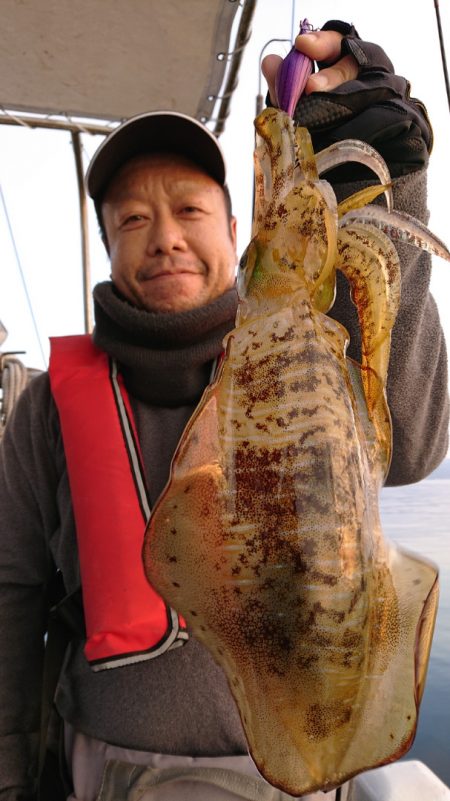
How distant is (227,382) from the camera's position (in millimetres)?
756

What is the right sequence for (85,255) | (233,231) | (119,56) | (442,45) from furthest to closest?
1. (85,255)
2. (119,56)
3. (233,231)
4. (442,45)

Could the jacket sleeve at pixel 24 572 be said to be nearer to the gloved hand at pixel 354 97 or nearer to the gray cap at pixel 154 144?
the gray cap at pixel 154 144

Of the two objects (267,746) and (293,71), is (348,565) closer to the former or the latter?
(267,746)

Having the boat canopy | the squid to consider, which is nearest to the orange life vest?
the squid

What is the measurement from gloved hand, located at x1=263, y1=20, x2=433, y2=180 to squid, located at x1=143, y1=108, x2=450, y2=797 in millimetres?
287

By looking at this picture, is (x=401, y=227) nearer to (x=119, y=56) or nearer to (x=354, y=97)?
(x=354, y=97)

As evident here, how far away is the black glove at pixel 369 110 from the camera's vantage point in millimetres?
1034

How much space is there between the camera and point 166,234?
213 centimetres

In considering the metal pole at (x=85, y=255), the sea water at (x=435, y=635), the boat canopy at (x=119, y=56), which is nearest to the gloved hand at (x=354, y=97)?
the sea water at (x=435, y=635)

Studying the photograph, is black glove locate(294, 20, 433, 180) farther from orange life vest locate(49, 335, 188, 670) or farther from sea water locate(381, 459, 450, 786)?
orange life vest locate(49, 335, 188, 670)

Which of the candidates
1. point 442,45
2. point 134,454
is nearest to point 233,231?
point 442,45

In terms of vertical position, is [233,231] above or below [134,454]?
above

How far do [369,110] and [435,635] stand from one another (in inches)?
145

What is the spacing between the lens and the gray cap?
222cm
